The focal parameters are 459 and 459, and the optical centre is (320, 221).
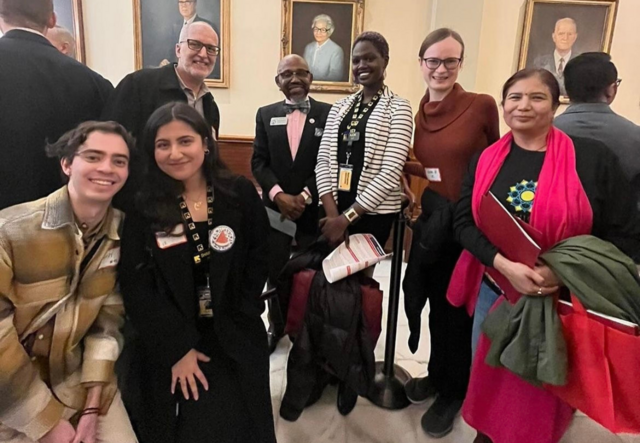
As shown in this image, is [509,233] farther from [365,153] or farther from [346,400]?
[346,400]

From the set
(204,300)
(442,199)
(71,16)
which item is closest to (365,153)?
(442,199)

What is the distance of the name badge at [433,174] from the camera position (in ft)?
6.19

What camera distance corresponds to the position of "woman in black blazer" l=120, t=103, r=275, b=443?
5.13 feet

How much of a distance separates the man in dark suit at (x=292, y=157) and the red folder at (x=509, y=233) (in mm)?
916

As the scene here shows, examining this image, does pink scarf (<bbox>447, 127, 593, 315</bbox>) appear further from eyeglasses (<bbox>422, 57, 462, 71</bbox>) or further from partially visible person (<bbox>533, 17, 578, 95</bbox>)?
partially visible person (<bbox>533, 17, 578, 95</bbox>)

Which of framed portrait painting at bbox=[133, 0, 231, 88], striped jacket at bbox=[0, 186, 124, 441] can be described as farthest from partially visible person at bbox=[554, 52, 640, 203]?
framed portrait painting at bbox=[133, 0, 231, 88]

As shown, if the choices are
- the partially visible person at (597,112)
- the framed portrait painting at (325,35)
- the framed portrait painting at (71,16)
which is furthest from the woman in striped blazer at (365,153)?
the framed portrait painting at (71,16)

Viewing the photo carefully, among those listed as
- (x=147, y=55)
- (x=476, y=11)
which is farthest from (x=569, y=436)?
(x=147, y=55)

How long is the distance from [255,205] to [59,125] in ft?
2.68

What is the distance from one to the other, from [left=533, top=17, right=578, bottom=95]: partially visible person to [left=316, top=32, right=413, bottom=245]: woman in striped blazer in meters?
3.07

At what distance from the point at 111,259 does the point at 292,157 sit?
3.38 feet

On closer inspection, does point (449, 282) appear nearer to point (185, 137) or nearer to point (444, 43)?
point (444, 43)

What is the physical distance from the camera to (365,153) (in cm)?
194

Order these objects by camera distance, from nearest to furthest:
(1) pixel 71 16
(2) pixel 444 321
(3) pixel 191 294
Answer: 1. (3) pixel 191 294
2. (2) pixel 444 321
3. (1) pixel 71 16
